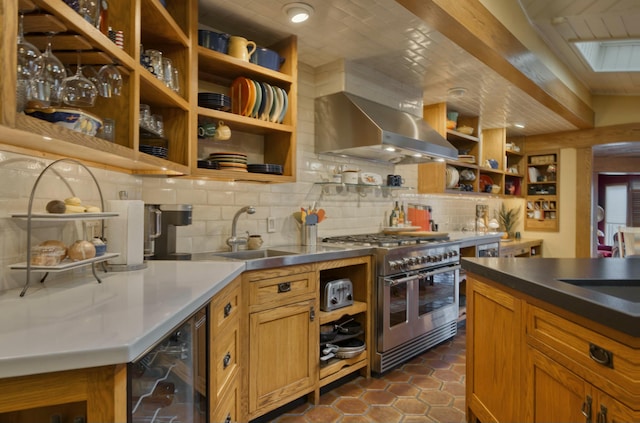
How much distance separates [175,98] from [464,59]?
2.21 m

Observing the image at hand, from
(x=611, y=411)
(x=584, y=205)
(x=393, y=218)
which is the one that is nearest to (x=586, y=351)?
(x=611, y=411)

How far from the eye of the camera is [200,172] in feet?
6.66

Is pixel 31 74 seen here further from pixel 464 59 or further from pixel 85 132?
pixel 464 59

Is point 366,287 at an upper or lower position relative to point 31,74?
lower

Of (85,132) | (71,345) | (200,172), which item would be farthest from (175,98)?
(71,345)

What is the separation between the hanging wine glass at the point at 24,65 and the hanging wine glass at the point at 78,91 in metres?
0.15

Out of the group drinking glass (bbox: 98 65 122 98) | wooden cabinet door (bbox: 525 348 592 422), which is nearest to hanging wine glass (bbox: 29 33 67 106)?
drinking glass (bbox: 98 65 122 98)

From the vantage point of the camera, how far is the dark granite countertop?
1082 millimetres

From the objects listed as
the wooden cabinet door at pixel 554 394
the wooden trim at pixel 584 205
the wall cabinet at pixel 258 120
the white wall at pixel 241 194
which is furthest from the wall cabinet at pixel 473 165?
the wooden cabinet door at pixel 554 394

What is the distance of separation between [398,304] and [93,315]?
2.21 m

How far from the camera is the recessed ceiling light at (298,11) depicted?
213 cm

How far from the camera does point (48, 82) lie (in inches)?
43.6

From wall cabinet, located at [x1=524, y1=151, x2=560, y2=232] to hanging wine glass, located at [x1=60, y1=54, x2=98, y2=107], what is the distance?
20.0ft

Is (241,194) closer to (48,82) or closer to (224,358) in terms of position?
(224,358)
